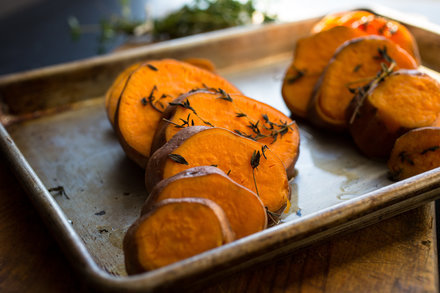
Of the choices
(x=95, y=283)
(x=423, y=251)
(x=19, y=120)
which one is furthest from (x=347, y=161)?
(x=19, y=120)

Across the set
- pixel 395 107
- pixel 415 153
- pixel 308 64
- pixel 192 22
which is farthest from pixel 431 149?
pixel 192 22

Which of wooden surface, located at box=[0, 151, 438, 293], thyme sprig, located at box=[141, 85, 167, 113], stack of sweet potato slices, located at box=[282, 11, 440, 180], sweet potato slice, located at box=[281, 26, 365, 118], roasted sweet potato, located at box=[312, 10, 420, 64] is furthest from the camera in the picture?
roasted sweet potato, located at box=[312, 10, 420, 64]

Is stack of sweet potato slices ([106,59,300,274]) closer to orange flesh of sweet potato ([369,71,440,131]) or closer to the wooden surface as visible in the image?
the wooden surface

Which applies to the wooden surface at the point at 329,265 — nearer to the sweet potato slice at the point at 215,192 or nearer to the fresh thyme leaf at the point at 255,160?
the sweet potato slice at the point at 215,192

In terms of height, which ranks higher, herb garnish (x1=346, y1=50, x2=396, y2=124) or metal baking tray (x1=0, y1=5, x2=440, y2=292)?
herb garnish (x1=346, y1=50, x2=396, y2=124)

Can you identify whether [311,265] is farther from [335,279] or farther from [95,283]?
[95,283]

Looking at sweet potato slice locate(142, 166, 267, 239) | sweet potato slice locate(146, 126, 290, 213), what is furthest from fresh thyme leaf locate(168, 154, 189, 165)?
sweet potato slice locate(142, 166, 267, 239)

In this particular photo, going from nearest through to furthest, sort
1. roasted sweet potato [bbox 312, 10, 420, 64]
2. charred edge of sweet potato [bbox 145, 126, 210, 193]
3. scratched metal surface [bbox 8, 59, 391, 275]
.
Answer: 1. charred edge of sweet potato [bbox 145, 126, 210, 193]
2. scratched metal surface [bbox 8, 59, 391, 275]
3. roasted sweet potato [bbox 312, 10, 420, 64]
